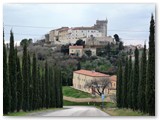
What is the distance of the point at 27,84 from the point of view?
12000 millimetres

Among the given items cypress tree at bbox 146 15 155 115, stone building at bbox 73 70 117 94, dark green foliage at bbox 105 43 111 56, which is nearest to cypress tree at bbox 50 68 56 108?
stone building at bbox 73 70 117 94

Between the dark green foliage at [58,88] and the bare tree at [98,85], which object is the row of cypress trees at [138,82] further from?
the dark green foliage at [58,88]

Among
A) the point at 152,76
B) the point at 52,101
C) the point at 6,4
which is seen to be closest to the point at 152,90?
the point at 152,76

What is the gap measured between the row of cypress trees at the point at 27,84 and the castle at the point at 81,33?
534mm

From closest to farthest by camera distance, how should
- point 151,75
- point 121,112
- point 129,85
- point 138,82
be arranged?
1. point 151,75
2. point 121,112
3. point 138,82
4. point 129,85

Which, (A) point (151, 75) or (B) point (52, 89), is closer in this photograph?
(A) point (151, 75)

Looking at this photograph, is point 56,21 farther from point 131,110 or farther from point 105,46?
point 131,110

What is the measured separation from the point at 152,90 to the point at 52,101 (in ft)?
6.49

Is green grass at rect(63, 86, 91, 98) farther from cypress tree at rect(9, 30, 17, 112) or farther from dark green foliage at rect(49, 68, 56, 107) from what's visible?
cypress tree at rect(9, 30, 17, 112)

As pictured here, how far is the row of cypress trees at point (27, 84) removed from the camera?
11.6 meters

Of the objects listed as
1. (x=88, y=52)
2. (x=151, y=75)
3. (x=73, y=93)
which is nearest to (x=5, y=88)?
(x=73, y=93)

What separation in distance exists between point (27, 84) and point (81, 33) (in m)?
1.45

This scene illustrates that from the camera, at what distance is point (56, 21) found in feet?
38.6

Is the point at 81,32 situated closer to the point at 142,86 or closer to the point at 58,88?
the point at 58,88
